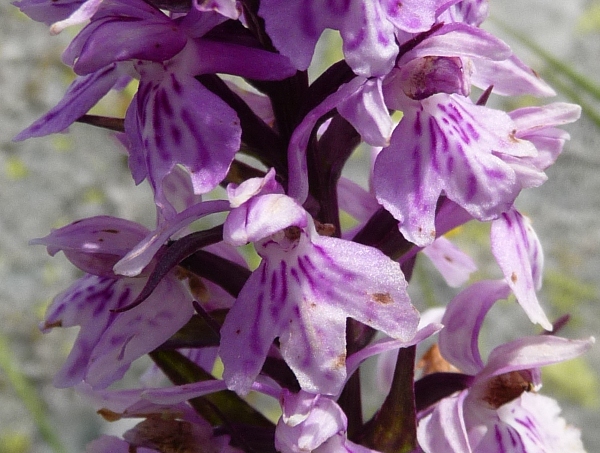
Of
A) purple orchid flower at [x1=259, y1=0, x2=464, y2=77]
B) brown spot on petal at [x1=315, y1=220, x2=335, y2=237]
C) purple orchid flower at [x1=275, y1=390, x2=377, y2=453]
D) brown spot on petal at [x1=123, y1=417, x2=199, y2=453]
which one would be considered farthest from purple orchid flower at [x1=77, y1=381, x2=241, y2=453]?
purple orchid flower at [x1=259, y1=0, x2=464, y2=77]

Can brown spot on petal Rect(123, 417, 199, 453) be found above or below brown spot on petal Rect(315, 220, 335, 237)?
below

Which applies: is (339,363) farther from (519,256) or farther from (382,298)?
(519,256)

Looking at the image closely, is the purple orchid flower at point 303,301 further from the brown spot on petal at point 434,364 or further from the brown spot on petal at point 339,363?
the brown spot on petal at point 434,364

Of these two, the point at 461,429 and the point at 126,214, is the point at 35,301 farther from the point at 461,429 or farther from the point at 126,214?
the point at 461,429

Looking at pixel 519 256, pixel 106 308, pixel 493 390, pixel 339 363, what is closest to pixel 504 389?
pixel 493 390

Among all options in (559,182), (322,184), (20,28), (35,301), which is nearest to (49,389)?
(35,301)

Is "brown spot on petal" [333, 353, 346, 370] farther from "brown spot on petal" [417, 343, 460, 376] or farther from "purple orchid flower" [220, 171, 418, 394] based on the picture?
"brown spot on petal" [417, 343, 460, 376]
